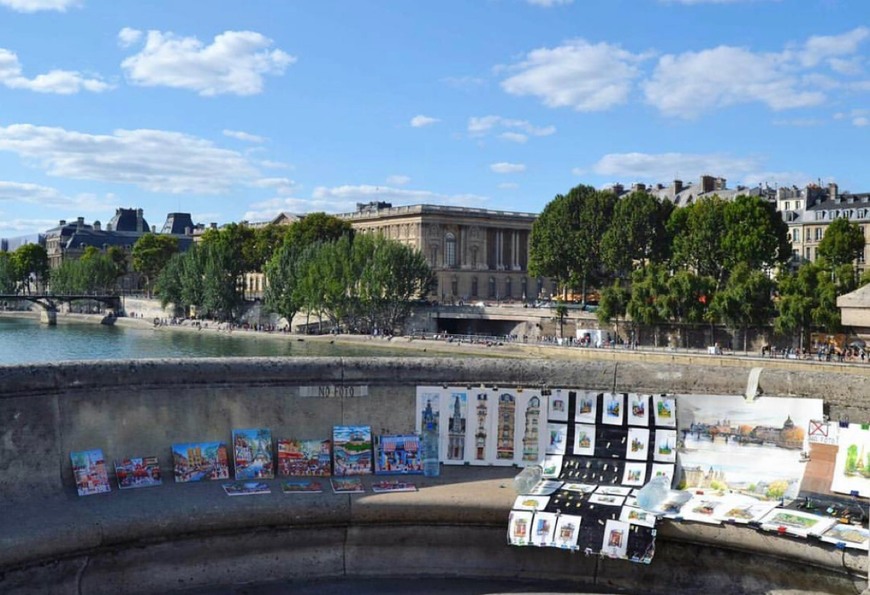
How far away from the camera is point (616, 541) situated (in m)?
8.10

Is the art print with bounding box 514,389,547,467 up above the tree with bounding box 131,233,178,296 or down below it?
below

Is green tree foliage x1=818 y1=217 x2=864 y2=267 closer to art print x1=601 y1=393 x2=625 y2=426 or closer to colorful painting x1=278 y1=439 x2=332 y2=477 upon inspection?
art print x1=601 y1=393 x2=625 y2=426

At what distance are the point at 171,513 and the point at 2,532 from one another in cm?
127

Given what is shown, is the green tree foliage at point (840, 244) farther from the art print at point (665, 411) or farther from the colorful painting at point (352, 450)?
the colorful painting at point (352, 450)

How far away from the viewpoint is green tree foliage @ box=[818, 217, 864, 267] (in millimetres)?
55438

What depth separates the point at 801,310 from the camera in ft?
143

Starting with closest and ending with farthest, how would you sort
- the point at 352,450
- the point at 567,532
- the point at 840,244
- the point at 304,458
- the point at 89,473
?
1. the point at 567,532
2. the point at 89,473
3. the point at 304,458
4. the point at 352,450
5. the point at 840,244

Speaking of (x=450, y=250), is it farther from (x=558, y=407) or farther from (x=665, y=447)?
(x=665, y=447)

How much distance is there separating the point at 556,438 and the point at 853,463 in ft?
8.64

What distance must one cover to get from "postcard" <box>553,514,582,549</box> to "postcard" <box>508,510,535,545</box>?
0.23m

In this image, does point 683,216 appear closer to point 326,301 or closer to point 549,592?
point 326,301

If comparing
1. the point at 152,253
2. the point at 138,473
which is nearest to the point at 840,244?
the point at 138,473

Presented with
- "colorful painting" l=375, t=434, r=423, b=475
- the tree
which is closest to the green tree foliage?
"colorful painting" l=375, t=434, r=423, b=475

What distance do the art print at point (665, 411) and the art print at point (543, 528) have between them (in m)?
1.58
